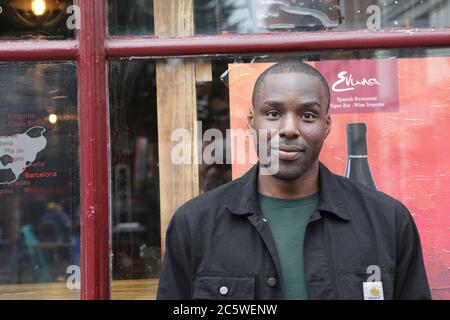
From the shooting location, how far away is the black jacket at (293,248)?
8.61 feet

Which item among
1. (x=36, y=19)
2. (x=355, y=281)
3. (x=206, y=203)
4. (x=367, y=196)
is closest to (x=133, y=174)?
(x=206, y=203)

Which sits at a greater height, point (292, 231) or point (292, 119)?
point (292, 119)

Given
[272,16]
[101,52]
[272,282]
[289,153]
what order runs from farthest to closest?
[272,16], [101,52], [289,153], [272,282]

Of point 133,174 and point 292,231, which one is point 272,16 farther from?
point 292,231

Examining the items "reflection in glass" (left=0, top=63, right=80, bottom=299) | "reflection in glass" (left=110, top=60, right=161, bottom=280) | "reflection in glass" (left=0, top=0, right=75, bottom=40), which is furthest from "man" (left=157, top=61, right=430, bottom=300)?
"reflection in glass" (left=0, top=0, right=75, bottom=40)

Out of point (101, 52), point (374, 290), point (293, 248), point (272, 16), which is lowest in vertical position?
point (374, 290)

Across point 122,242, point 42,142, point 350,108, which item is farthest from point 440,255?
point 42,142

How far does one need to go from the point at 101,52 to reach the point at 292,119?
1441 millimetres

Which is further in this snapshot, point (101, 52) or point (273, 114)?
point (101, 52)

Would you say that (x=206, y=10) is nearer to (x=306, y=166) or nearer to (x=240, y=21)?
(x=240, y=21)

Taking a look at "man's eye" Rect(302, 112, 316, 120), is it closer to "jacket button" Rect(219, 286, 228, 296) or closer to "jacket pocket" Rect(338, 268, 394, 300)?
Answer: "jacket pocket" Rect(338, 268, 394, 300)

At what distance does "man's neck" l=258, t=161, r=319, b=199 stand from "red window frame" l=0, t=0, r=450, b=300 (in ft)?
3.70

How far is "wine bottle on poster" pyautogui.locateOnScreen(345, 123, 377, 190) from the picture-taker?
371cm

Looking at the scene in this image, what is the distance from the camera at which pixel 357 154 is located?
3717 millimetres
